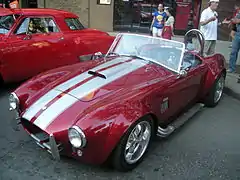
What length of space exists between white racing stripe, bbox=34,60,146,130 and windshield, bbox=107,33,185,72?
0.26 meters

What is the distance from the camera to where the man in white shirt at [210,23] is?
6945 mm

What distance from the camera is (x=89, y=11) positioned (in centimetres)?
1299

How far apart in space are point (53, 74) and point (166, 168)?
6.22 ft

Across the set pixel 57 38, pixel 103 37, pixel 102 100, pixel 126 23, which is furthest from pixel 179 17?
pixel 102 100

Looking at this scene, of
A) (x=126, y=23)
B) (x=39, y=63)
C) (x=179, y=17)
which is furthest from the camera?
(x=126, y=23)

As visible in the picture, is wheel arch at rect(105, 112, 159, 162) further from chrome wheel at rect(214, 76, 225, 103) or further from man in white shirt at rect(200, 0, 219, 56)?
man in white shirt at rect(200, 0, 219, 56)

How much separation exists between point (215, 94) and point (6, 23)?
4.10 m

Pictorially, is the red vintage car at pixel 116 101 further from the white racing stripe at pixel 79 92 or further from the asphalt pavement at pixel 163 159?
the asphalt pavement at pixel 163 159

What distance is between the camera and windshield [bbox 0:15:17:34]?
17.8ft

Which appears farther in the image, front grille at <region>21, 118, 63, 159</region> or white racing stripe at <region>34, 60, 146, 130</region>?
white racing stripe at <region>34, 60, 146, 130</region>

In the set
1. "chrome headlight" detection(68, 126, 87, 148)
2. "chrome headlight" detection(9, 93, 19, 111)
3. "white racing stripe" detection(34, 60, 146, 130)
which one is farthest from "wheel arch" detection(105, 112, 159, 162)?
"chrome headlight" detection(9, 93, 19, 111)

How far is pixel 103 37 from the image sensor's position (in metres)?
6.96

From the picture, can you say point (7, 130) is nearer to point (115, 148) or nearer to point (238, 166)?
point (115, 148)

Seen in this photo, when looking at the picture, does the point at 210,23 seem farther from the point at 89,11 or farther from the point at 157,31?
the point at 89,11
